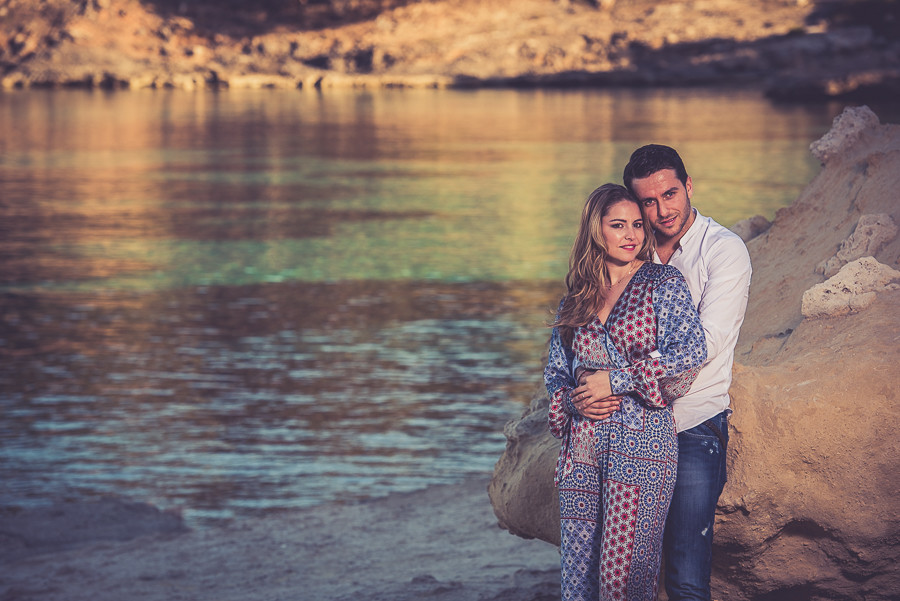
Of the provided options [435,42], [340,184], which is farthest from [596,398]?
[435,42]

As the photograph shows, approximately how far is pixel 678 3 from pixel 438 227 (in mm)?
69596

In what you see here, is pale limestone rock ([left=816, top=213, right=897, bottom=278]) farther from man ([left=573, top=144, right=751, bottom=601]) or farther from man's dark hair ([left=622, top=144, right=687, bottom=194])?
man's dark hair ([left=622, top=144, right=687, bottom=194])

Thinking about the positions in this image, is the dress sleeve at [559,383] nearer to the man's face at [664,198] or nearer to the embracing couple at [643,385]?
the embracing couple at [643,385]

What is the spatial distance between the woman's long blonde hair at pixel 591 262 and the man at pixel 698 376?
157mm

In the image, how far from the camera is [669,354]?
13.2ft

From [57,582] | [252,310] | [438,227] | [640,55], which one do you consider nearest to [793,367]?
[57,582]

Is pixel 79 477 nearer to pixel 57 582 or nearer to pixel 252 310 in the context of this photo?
pixel 57 582

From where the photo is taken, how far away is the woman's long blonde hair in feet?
13.7

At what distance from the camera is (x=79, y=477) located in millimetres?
10148

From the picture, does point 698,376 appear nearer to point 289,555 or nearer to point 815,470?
point 815,470

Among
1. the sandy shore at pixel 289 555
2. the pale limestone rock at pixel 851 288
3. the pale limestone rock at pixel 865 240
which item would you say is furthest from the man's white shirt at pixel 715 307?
the sandy shore at pixel 289 555

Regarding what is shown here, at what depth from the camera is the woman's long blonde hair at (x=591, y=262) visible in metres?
4.18

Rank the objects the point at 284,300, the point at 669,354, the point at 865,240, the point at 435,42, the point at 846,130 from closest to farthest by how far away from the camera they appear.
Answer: the point at 669,354, the point at 865,240, the point at 846,130, the point at 284,300, the point at 435,42

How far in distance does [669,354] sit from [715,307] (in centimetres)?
29
